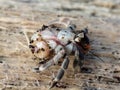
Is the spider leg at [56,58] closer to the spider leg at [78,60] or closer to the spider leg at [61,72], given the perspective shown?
the spider leg at [61,72]

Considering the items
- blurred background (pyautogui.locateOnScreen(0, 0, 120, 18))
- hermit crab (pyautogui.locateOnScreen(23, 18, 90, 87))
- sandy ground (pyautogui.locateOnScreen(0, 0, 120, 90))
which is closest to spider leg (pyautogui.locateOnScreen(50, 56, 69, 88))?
hermit crab (pyautogui.locateOnScreen(23, 18, 90, 87))

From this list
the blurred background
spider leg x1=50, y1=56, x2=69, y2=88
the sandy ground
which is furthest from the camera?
the blurred background

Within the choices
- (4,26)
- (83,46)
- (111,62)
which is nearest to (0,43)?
(4,26)

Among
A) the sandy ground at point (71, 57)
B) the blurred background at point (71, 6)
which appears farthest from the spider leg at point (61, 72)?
the blurred background at point (71, 6)

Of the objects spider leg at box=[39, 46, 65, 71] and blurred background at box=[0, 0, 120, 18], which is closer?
spider leg at box=[39, 46, 65, 71]

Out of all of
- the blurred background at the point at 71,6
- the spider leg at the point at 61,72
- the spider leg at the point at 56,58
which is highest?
the blurred background at the point at 71,6

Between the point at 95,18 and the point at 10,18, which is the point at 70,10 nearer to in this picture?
the point at 95,18

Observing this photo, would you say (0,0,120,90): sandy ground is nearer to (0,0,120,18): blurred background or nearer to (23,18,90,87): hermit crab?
(0,0,120,18): blurred background
